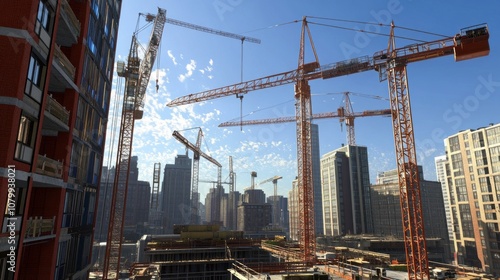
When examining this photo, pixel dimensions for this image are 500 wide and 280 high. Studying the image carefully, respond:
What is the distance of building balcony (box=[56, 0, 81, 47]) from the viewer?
19056 mm

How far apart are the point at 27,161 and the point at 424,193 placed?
169 meters

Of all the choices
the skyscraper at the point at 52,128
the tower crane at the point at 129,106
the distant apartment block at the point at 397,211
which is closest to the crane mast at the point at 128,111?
the tower crane at the point at 129,106

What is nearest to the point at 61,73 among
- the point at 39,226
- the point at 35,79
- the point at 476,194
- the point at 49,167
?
the point at 35,79

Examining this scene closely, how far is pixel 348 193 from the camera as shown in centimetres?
14375

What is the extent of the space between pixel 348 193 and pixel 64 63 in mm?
141407

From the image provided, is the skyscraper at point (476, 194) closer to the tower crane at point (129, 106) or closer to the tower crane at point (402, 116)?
the tower crane at point (402, 116)

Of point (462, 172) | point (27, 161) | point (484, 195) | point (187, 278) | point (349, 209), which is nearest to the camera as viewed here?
point (27, 161)

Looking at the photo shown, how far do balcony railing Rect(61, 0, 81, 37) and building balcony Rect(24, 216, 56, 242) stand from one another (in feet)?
41.9

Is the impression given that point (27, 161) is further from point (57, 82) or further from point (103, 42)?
point (103, 42)

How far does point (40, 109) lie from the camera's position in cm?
1603

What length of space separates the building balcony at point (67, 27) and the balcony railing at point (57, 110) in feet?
16.9

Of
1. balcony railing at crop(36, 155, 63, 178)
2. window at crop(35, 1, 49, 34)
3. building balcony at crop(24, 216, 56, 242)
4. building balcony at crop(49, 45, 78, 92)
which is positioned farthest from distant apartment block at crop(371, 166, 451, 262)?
window at crop(35, 1, 49, 34)

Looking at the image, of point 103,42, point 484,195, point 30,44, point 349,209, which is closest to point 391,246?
point 484,195

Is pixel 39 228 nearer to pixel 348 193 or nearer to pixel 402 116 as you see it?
pixel 402 116
